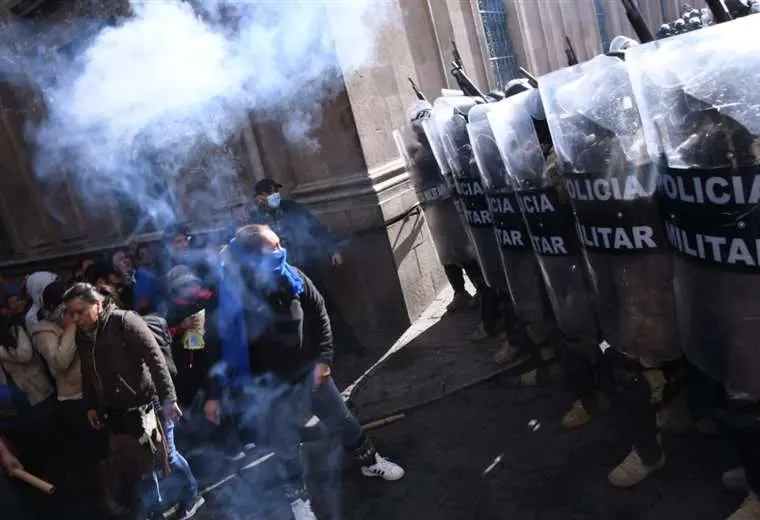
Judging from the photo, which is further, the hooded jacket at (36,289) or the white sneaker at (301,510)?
the hooded jacket at (36,289)

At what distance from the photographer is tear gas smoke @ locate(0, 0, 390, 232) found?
5.96 m

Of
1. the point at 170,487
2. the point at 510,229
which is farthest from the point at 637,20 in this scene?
the point at 170,487

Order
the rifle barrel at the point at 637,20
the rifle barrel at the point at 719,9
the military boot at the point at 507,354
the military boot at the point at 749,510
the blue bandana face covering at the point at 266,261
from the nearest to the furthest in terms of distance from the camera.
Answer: the rifle barrel at the point at 719,9, the military boot at the point at 749,510, the rifle barrel at the point at 637,20, the blue bandana face covering at the point at 266,261, the military boot at the point at 507,354

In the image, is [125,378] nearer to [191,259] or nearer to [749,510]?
[191,259]

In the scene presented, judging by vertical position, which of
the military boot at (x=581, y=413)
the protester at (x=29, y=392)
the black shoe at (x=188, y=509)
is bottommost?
the black shoe at (x=188, y=509)

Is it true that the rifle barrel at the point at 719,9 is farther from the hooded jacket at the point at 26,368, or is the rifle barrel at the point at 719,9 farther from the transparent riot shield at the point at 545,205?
the hooded jacket at the point at 26,368

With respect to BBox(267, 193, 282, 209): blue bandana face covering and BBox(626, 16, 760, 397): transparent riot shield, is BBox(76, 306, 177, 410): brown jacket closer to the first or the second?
BBox(267, 193, 282, 209): blue bandana face covering

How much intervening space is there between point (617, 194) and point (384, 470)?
2175 mm

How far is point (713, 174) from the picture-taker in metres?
1.94

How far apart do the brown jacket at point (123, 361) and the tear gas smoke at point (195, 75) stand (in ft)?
10.6

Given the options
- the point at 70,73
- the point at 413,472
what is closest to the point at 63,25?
the point at 70,73

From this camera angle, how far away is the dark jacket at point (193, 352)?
393 centimetres

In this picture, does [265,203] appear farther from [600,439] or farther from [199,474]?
[600,439]

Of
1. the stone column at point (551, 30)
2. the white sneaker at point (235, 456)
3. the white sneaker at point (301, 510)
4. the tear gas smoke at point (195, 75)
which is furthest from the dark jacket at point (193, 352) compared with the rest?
the stone column at point (551, 30)
